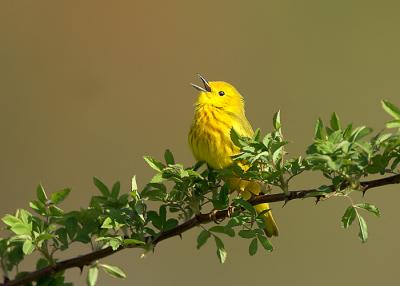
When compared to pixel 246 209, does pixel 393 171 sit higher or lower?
higher

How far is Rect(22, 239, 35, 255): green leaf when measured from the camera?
1412mm

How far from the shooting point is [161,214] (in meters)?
1.54

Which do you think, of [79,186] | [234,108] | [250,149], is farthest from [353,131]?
[79,186]

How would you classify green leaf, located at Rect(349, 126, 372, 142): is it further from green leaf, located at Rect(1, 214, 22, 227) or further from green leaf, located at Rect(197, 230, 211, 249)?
green leaf, located at Rect(1, 214, 22, 227)

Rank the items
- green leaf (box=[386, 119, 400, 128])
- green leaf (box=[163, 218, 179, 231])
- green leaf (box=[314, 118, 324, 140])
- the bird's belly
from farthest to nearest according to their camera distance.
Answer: the bird's belly → green leaf (box=[163, 218, 179, 231]) → green leaf (box=[314, 118, 324, 140]) → green leaf (box=[386, 119, 400, 128])

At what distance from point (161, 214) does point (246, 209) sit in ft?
0.62

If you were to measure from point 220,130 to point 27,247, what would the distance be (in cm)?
106

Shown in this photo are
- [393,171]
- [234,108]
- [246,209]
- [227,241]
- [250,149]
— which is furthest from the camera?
[227,241]

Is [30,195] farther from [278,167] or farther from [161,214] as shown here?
[278,167]

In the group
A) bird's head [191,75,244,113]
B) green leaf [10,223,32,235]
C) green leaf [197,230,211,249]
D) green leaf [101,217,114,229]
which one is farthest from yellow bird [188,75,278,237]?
green leaf [10,223,32,235]

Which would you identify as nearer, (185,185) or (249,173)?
(249,173)

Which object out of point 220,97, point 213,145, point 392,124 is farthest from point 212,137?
point 392,124

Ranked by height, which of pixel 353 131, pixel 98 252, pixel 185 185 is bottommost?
pixel 98 252

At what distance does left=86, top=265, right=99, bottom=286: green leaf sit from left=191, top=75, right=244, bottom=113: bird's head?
1.24 metres
